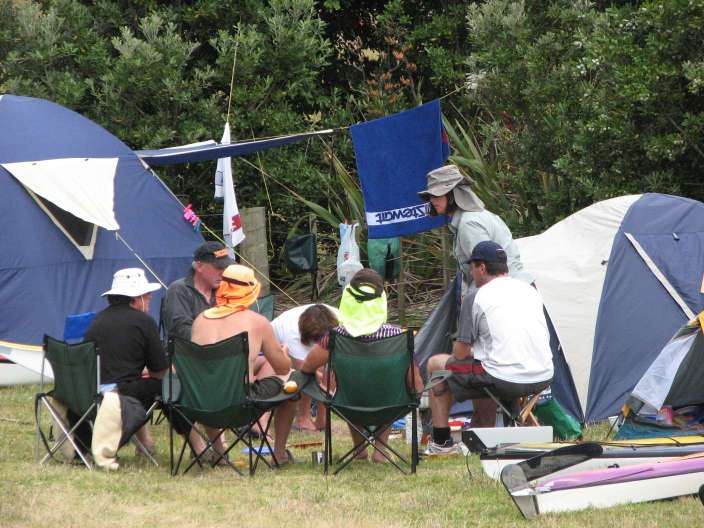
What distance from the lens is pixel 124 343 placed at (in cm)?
614

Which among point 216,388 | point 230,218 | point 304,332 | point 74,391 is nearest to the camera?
point 216,388

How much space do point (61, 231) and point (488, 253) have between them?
4.26m

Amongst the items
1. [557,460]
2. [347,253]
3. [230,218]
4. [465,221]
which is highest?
[465,221]

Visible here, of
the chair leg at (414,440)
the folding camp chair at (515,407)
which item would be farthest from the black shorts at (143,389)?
the folding camp chair at (515,407)

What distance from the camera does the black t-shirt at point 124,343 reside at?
614 cm

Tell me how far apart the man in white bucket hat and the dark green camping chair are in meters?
0.10

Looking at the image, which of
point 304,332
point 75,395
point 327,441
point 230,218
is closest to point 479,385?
point 327,441

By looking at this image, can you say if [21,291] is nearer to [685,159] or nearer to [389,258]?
[389,258]

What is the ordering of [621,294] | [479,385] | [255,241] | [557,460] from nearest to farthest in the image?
[557,460]
[479,385]
[621,294]
[255,241]

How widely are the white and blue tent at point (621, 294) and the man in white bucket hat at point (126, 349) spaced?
8.46 feet

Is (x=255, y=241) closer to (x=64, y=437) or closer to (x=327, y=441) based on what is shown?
(x=64, y=437)

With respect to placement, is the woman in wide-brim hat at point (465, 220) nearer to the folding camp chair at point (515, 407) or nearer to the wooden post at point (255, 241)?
the folding camp chair at point (515, 407)

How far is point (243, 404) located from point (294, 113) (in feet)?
24.3

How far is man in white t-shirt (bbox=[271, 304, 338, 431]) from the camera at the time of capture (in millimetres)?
6773
